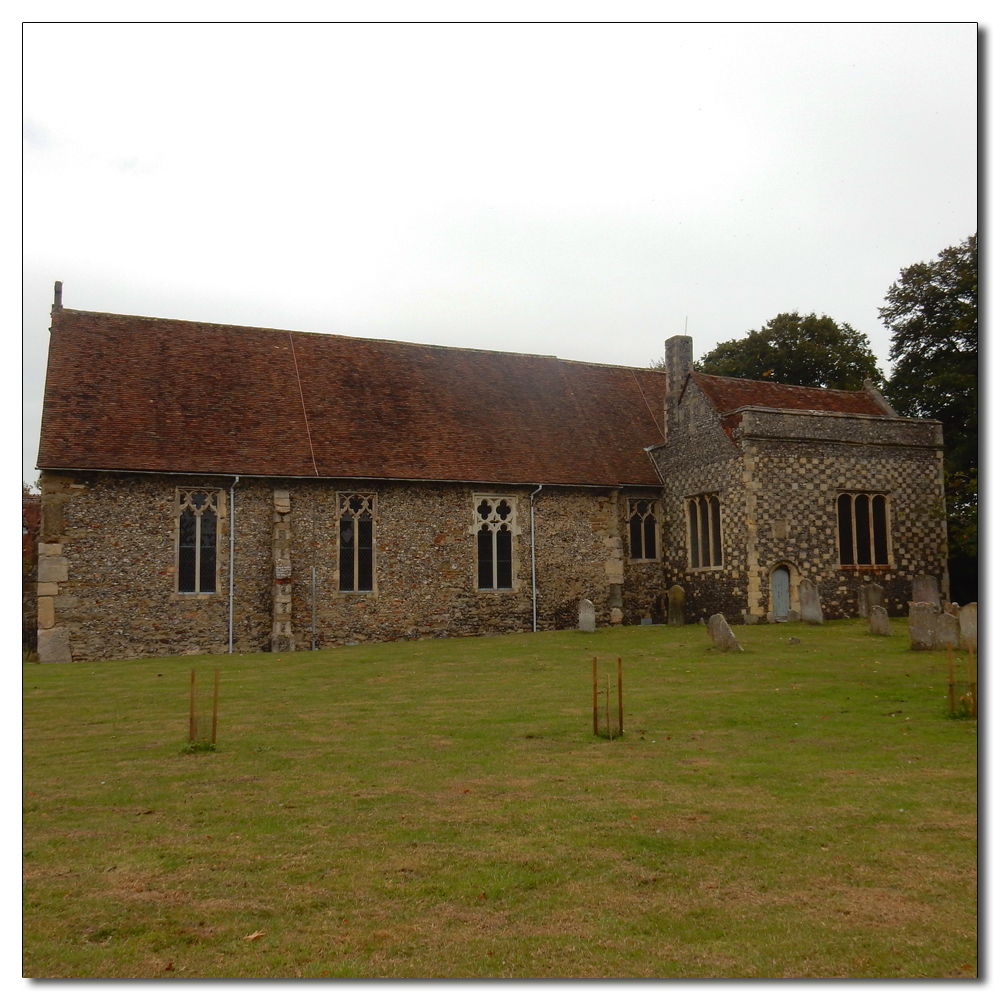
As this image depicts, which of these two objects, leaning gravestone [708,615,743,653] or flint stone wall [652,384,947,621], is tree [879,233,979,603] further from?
flint stone wall [652,384,947,621]

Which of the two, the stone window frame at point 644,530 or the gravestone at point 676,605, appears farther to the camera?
the stone window frame at point 644,530

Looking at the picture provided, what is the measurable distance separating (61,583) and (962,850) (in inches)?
746

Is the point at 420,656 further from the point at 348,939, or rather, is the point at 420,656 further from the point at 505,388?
the point at 348,939

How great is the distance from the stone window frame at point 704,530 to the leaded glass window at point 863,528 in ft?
10.0

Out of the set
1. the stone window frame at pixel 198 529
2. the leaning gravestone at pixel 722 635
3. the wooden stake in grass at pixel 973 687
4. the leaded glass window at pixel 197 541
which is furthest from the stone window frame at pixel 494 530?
the wooden stake in grass at pixel 973 687

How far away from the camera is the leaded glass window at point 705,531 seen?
2373 centimetres

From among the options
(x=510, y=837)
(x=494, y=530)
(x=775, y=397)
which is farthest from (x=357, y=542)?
(x=510, y=837)

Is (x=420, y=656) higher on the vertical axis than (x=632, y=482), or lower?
lower

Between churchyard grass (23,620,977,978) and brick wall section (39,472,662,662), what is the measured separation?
8.02 meters

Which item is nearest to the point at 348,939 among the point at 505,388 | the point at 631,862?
the point at 631,862

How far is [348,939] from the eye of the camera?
179 inches

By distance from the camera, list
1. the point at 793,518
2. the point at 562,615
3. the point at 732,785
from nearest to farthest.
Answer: the point at 732,785 < the point at 793,518 < the point at 562,615

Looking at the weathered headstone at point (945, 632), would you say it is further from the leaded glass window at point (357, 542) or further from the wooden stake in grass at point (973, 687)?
the leaded glass window at point (357, 542)

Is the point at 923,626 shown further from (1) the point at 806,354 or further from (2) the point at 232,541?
(1) the point at 806,354
